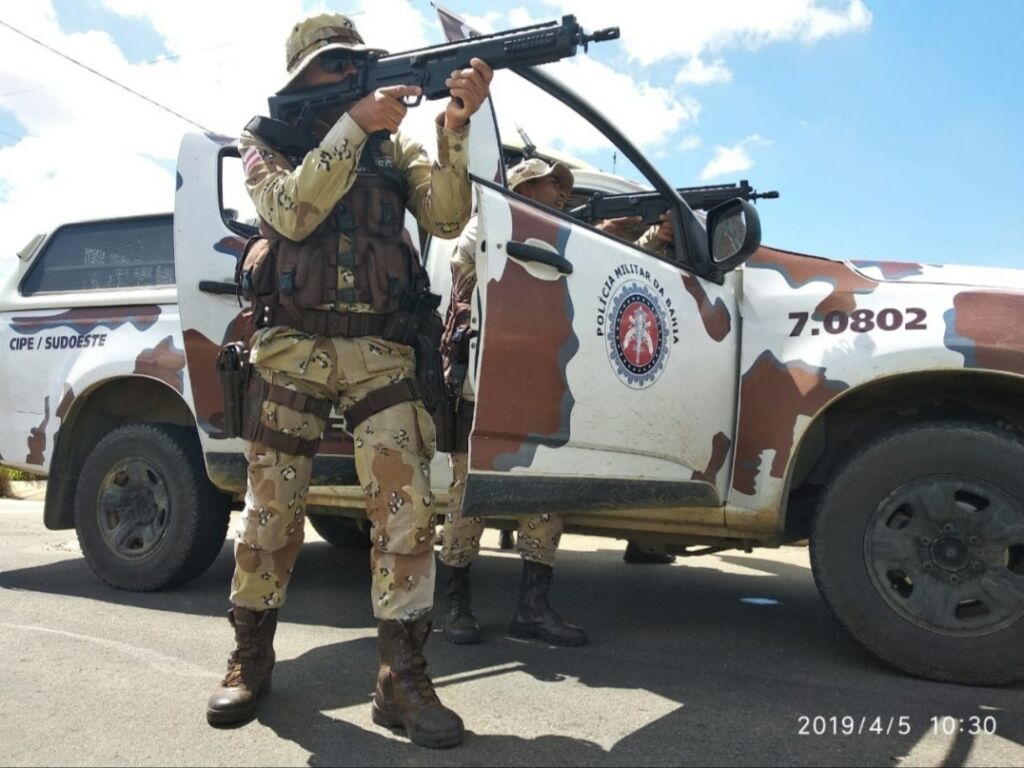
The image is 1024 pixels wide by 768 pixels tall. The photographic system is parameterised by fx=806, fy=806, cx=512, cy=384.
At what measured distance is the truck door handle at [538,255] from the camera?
223 centimetres

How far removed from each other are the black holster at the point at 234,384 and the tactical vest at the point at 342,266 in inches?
7.1

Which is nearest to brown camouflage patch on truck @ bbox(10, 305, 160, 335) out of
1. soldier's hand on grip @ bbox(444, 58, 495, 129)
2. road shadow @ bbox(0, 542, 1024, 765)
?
road shadow @ bbox(0, 542, 1024, 765)

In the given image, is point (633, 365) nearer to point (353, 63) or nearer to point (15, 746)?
point (353, 63)

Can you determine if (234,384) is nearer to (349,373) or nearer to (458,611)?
(349,373)

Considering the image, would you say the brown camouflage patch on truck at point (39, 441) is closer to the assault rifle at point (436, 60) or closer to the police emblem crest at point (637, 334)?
the assault rifle at point (436, 60)

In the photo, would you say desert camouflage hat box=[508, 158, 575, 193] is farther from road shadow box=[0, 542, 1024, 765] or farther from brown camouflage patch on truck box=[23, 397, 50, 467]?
brown camouflage patch on truck box=[23, 397, 50, 467]

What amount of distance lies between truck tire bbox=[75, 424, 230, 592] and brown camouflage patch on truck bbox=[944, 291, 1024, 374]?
2.85 metres

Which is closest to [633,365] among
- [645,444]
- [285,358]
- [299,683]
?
[645,444]

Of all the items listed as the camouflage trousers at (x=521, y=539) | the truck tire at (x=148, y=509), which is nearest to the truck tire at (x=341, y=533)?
the truck tire at (x=148, y=509)

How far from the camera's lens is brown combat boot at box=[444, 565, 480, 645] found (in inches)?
110

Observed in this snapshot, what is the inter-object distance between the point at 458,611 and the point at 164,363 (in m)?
1.66

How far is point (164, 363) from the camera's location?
11.2ft

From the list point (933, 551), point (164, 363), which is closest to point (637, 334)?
Answer: point (933, 551)

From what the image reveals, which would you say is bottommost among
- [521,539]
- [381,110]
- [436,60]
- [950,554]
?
[521,539]
